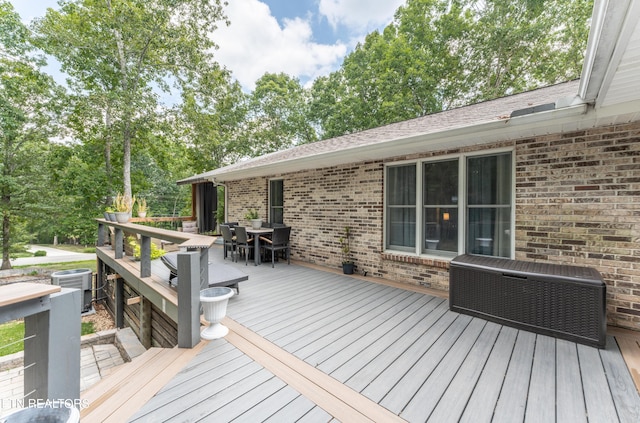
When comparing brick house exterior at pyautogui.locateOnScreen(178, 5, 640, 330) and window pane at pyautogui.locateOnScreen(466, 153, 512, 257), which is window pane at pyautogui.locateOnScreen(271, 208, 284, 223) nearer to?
brick house exterior at pyautogui.locateOnScreen(178, 5, 640, 330)

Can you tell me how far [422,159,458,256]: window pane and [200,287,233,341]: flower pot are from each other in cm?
345

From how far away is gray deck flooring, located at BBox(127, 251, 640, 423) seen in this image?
6.19ft

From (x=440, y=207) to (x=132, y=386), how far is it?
456 centimetres

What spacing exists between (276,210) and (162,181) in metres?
22.1

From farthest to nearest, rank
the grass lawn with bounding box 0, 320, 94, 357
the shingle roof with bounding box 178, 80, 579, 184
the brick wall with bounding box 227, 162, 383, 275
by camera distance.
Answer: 1. the grass lawn with bounding box 0, 320, 94, 357
2. the brick wall with bounding box 227, 162, 383, 275
3. the shingle roof with bounding box 178, 80, 579, 184

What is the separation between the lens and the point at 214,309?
114 inches

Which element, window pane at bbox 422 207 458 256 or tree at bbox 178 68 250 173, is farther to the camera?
tree at bbox 178 68 250 173

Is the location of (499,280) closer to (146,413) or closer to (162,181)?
(146,413)

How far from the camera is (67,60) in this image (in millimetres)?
10805

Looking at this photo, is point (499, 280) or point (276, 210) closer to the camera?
point (499, 280)

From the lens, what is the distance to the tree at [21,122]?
9.45m

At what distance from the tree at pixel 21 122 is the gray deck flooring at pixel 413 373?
12638 millimetres

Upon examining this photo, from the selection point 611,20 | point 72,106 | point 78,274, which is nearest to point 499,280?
point 611,20

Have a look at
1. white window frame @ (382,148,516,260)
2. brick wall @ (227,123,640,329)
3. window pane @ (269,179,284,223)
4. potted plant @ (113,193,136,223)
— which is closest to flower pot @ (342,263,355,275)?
white window frame @ (382,148,516,260)
